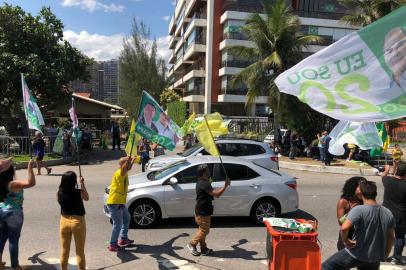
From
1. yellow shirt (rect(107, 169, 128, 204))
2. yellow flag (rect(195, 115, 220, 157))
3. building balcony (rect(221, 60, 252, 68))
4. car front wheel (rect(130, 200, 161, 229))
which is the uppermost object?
building balcony (rect(221, 60, 252, 68))

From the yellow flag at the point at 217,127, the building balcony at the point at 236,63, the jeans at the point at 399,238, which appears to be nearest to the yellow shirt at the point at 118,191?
the jeans at the point at 399,238

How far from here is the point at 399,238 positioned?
6684mm

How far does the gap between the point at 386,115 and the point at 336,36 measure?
157ft

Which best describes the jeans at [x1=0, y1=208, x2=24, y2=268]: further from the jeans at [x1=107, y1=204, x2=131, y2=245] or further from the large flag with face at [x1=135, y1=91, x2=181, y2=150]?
the large flag with face at [x1=135, y1=91, x2=181, y2=150]

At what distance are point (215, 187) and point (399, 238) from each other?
3.62 metres

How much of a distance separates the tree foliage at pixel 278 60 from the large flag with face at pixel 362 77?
2190 cm

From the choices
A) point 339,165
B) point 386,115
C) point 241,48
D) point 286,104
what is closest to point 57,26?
point 241,48

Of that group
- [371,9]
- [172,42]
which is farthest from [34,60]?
[172,42]

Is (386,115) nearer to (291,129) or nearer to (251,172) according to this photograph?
(251,172)

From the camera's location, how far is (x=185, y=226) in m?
8.97

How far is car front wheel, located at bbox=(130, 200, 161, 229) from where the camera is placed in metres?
8.70

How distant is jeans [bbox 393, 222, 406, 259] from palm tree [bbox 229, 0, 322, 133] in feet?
63.8

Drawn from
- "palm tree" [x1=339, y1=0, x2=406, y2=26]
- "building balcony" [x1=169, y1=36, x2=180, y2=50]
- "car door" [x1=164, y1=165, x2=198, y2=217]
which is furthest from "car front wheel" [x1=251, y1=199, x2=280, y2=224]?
"building balcony" [x1=169, y1=36, x2=180, y2=50]

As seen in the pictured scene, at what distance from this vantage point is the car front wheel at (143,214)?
870 cm
